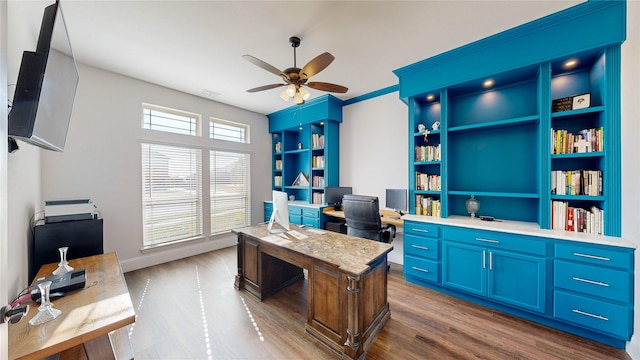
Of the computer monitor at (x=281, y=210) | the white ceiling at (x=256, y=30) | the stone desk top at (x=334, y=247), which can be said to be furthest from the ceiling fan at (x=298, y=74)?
the stone desk top at (x=334, y=247)

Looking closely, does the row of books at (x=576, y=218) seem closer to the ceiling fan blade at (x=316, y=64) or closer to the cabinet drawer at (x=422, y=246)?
the cabinet drawer at (x=422, y=246)

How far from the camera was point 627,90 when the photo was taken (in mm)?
1839

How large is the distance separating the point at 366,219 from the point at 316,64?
1996mm

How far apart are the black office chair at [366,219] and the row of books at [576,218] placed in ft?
5.59

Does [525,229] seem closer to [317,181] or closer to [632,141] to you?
[632,141]

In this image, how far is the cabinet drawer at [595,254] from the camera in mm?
1750

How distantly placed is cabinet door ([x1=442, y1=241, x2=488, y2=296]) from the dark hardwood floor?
0.66 ft

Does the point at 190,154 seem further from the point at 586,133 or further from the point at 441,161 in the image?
the point at 586,133

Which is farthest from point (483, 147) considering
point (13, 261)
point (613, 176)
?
point (13, 261)

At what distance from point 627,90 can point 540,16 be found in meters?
0.97

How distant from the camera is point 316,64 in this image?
6.79 feet

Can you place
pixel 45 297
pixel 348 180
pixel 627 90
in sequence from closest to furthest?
pixel 45 297, pixel 627 90, pixel 348 180

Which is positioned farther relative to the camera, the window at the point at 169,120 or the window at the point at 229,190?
the window at the point at 229,190

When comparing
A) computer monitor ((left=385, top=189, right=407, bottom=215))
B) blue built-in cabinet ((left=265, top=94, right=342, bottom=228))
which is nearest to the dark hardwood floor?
computer monitor ((left=385, top=189, right=407, bottom=215))
